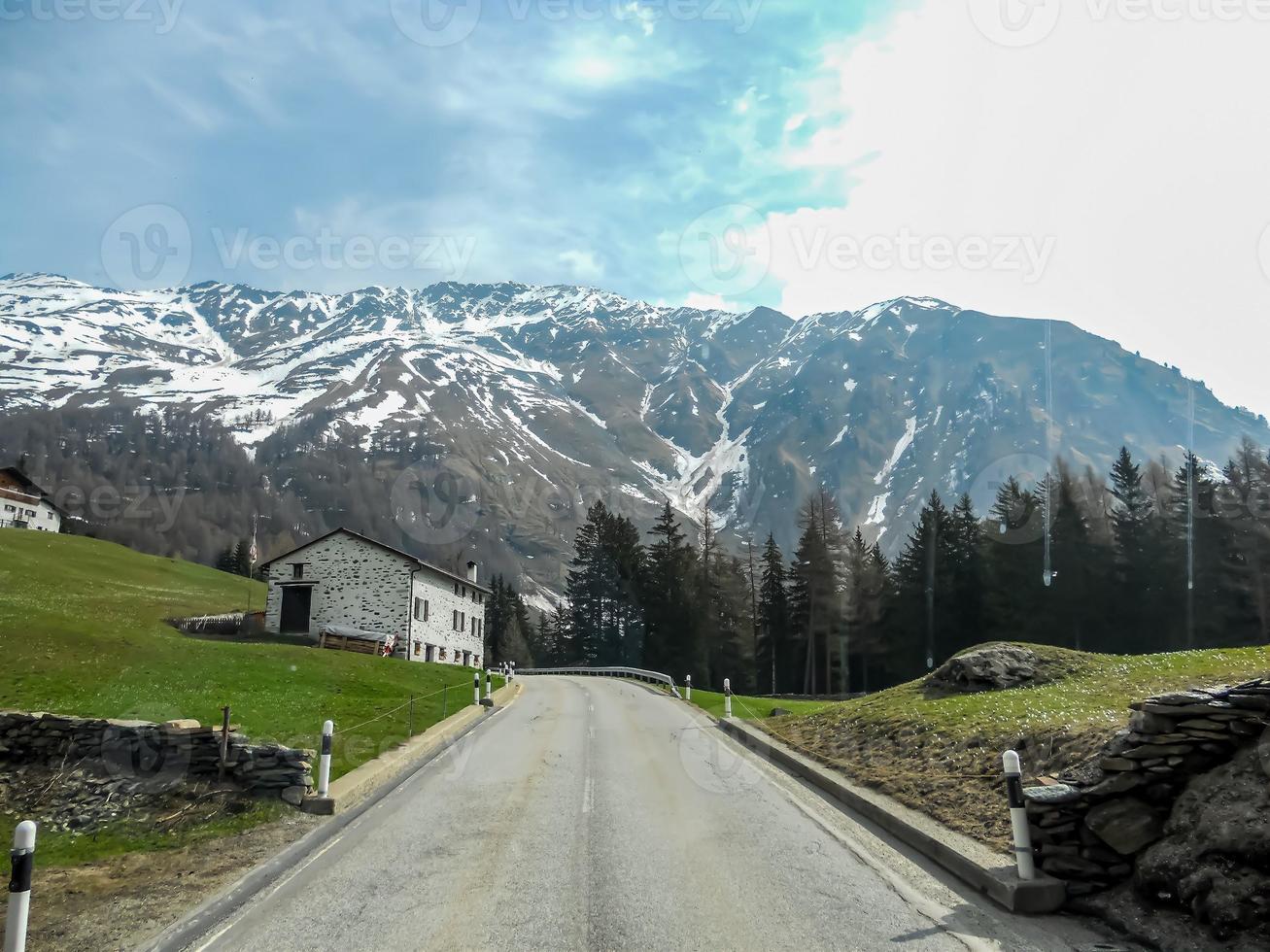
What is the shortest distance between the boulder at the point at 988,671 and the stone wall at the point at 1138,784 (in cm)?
969

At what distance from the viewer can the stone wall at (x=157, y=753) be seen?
1198cm

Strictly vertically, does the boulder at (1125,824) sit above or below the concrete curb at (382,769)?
above

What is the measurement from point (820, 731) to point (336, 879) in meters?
12.8

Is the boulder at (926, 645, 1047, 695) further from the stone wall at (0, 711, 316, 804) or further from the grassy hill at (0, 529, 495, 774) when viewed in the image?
the stone wall at (0, 711, 316, 804)

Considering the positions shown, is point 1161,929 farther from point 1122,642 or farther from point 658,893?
point 1122,642

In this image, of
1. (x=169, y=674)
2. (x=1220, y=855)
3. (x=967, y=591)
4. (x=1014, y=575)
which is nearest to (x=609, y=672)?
(x=967, y=591)

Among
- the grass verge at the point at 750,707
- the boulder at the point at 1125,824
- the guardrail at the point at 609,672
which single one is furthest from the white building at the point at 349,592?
the boulder at the point at 1125,824

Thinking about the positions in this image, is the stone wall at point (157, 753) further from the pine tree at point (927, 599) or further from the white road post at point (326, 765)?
the pine tree at point (927, 599)

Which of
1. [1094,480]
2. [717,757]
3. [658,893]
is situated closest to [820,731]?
[717,757]

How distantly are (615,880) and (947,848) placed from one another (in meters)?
3.66

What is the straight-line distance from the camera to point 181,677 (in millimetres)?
23625

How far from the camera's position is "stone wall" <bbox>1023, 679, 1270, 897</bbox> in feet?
23.8

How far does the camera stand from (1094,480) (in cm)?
7338

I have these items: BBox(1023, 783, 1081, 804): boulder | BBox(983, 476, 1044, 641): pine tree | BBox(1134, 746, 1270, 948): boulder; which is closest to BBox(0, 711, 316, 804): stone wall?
BBox(1023, 783, 1081, 804): boulder
